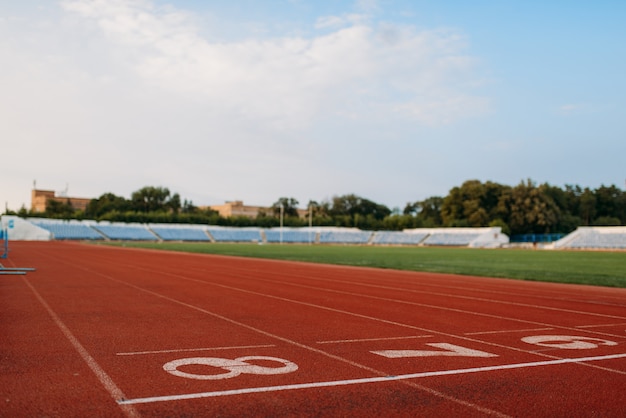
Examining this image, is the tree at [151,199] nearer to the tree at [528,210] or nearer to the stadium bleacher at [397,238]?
the stadium bleacher at [397,238]

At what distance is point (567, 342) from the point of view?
786 centimetres

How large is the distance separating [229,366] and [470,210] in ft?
305

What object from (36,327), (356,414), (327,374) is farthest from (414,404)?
(36,327)

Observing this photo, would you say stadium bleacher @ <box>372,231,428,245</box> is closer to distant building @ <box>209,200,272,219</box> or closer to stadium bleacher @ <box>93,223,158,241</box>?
stadium bleacher @ <box>93,223,158,241</box>

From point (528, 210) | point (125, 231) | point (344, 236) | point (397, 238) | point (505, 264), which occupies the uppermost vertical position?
point (528, 210)

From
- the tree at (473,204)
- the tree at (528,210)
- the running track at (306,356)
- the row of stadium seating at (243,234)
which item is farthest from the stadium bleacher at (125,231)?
the running track at (306,356)

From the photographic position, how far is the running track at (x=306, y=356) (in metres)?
4.79

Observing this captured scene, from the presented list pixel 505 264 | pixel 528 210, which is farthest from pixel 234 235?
pixel 505 264

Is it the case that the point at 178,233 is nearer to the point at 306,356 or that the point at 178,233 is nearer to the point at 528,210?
the point at 528,210

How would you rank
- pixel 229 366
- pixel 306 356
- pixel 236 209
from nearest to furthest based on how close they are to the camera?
pixel 229 366, pixel 306 356, pixel 236 209

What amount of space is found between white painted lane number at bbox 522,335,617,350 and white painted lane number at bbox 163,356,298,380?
145 inches

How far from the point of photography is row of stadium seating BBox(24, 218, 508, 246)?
85250 mm

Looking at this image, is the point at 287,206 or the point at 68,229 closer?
the point at 68,229

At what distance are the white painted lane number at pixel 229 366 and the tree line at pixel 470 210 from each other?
8629 cm
